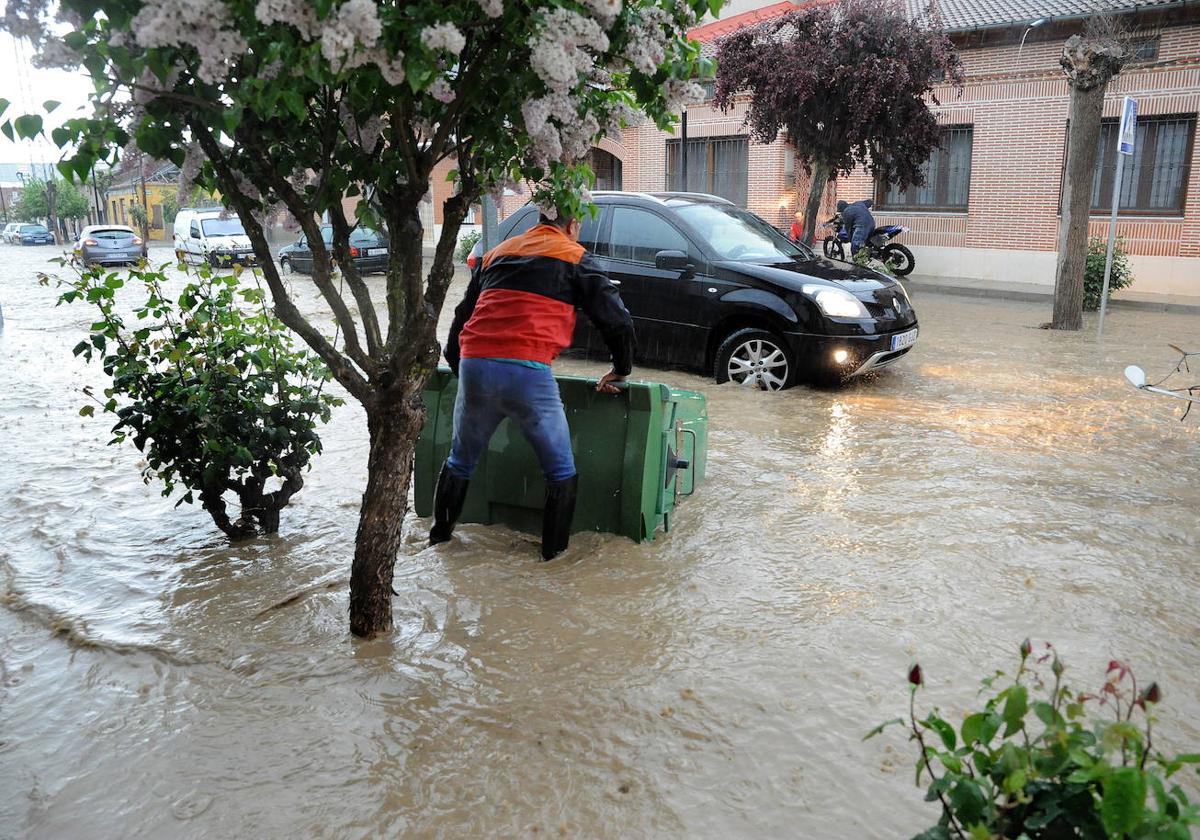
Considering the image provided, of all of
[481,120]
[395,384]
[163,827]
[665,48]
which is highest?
[665,48]

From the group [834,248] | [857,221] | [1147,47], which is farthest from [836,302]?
[1147,47]

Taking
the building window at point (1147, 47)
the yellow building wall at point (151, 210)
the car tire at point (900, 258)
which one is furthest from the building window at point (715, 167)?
the yellow building wall at point (151, 210)

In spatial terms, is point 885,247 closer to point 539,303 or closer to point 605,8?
point 539,303

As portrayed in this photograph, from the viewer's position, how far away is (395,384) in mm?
3637

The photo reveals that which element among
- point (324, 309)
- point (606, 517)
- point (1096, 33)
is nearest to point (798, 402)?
point (606, 517)

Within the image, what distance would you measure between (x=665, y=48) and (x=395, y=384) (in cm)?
149

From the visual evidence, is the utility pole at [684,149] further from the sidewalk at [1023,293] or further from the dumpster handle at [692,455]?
the dumpster handle at [692,455]

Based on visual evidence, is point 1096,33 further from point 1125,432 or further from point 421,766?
point 421,766

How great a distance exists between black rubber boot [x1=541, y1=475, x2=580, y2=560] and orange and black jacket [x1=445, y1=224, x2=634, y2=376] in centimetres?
58

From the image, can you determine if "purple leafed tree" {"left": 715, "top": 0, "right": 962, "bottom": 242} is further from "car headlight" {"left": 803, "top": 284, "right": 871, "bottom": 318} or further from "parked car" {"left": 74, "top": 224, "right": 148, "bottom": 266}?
"parked car" {"left": 74, "top": 224, "right": 148, "bottom": 266}


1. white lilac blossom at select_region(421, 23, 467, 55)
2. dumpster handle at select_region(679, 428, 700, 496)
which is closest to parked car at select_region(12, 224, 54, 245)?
dumpster handle at select_region(679, 428, 700, 496)

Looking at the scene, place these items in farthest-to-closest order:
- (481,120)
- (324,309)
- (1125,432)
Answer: (324,309) → (1125,432) → (481,120)

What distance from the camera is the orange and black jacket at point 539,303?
14.5 ft

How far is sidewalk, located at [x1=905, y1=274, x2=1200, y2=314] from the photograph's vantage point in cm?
1545
